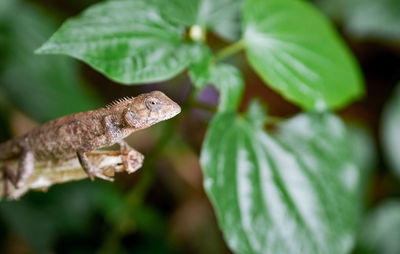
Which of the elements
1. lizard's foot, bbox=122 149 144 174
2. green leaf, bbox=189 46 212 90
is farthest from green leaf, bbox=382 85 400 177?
lizard's foot, bbox=122 149 144 174

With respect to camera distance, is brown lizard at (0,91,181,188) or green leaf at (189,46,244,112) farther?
green leaf at (189,46,244,112)

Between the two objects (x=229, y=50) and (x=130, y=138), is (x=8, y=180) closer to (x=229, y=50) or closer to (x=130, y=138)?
(x=229, y=50)

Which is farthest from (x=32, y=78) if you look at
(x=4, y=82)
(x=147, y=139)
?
A: (x=147, y=139)

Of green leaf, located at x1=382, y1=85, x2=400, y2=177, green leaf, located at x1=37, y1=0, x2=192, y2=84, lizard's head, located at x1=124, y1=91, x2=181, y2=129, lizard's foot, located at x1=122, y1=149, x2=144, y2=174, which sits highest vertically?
green leaf, located at x1=37, y1=0, x2=192, y2=84

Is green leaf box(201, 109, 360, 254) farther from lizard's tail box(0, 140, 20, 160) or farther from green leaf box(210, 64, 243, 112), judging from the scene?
lizard's tail box(0, 140, 20, 160)

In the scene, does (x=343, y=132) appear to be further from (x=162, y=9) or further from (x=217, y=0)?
(x=162, y=9)

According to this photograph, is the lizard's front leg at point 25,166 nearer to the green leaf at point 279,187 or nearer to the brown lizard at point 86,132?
the brown lizard at point 86,132
